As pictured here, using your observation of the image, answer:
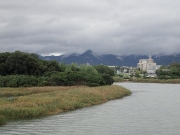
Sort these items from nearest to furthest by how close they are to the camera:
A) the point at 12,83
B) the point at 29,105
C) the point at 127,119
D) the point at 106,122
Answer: the point at 106,122, the point at 127,119, the point at 29,105, the point at 12,83

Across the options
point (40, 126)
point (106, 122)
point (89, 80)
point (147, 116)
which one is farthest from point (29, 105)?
point (89, 80)

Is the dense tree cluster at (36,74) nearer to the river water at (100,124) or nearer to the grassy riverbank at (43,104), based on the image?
the grassy riverbank at (43,104)

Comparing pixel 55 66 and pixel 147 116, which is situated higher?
pixel 55 66

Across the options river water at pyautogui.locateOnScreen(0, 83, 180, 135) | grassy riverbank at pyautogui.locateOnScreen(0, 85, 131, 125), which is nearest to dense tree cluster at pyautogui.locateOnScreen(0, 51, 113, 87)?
grassy riverbank at pyautogui.locateOnScreen(0, 85, 131, 125)

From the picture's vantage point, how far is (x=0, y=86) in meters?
55.7

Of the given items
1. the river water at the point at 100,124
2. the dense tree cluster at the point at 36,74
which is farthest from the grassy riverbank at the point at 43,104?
the dense tree cluster at the point at 36,74

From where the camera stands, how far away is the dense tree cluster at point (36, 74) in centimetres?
5559

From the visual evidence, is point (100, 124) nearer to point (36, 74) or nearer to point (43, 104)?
point (43, 104)

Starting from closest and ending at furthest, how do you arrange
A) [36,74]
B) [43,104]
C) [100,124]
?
[100,124] → [43,104] → [36,74]

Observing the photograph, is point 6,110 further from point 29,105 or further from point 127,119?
point 127,119

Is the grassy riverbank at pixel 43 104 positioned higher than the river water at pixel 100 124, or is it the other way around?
the grassy riverbank at pixel 43 104

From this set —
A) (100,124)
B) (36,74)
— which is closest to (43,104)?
(100,124)

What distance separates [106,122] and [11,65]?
156 ft

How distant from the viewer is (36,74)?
2736 inches
